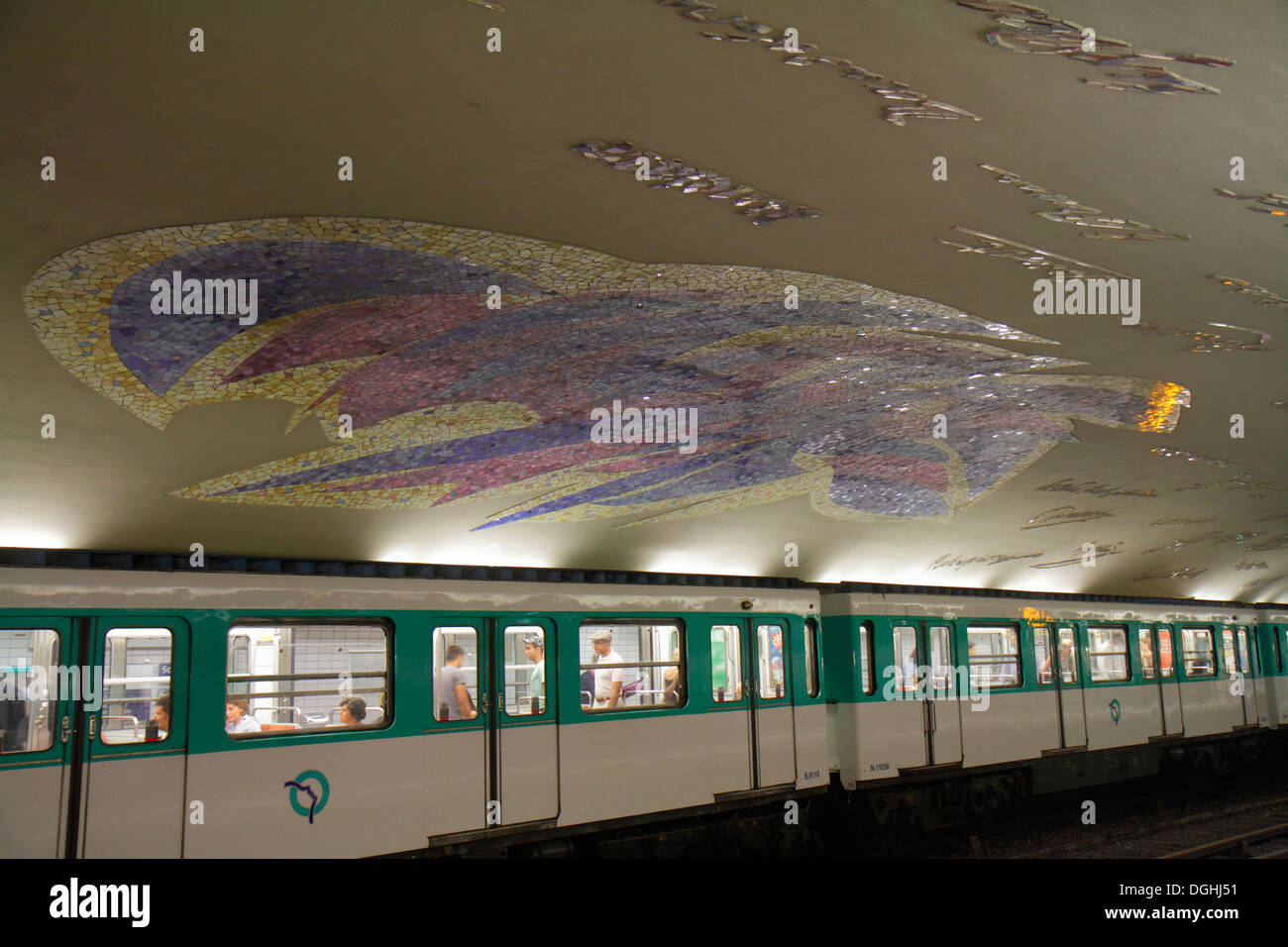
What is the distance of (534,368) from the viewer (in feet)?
30.6

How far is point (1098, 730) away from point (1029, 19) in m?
13.6

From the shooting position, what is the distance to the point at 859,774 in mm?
11828

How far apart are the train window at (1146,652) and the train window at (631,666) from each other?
1093 cm

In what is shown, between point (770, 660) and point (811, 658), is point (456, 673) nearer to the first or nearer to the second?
point (770, 660)

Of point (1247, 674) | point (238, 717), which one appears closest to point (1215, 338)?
point (238, 717)

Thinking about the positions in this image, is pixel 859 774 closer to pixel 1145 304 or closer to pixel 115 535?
pixel 1145 304

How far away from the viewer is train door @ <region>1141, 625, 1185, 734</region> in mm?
17672

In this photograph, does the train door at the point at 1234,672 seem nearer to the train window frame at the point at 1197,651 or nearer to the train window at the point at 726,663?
the train window frame at the point at 1197,651

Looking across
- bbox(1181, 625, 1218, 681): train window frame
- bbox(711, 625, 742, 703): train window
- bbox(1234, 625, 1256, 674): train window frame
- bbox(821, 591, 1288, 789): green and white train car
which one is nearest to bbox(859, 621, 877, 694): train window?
bbox(821, 591, 1288, 789): green and white train car

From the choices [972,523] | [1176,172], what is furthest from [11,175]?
[972,523]

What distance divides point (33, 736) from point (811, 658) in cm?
771

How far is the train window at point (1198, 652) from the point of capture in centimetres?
1859

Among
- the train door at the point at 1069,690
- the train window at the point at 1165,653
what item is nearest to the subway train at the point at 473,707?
the train door at the point at 1069,690
